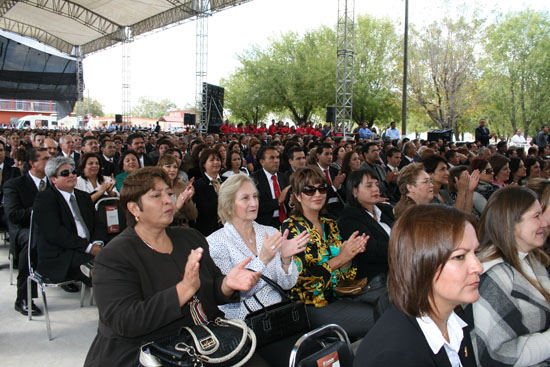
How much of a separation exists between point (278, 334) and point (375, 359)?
1.08 meters

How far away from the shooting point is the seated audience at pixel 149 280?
6.07 ft

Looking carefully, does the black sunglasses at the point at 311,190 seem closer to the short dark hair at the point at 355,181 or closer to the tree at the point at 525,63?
the short dark hair at the point at 355,181

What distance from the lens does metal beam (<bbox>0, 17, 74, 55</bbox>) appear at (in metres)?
29.7

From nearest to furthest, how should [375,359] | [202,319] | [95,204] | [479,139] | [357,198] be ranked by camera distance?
1. [375,359]
2. [202,319]
3. [357,198]
4. [95,204]
5. [479,139]

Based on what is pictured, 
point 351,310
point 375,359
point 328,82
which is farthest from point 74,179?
point 328,82

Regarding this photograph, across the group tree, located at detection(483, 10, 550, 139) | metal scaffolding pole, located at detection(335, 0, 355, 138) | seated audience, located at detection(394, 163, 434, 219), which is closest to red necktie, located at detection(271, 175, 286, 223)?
seated audience, located at detection(394, 163, 434, 219)

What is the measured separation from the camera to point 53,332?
11.7 feet

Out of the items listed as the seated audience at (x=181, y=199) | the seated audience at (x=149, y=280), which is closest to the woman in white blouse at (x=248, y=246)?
the seated audience at (x=149, y=280)

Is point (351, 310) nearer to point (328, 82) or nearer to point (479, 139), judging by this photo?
point (479, 139)

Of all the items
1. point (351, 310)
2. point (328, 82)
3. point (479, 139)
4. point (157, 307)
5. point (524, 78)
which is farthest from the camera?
point (328, 82)

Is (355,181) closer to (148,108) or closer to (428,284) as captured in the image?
(428,284)

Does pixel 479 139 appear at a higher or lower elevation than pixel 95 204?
higher

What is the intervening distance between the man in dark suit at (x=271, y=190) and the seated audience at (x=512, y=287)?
2985 millimetres

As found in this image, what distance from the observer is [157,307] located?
1852mm
